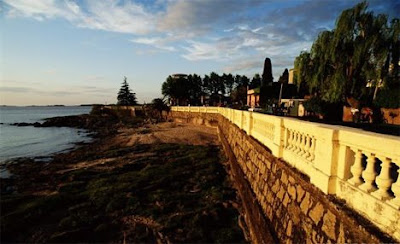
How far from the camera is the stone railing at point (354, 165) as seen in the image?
2699 millimetres

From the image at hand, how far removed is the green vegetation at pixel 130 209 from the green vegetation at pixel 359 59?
1208cm

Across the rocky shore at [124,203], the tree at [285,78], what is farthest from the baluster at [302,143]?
the tree at [285,78]

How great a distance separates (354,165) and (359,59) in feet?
55.8

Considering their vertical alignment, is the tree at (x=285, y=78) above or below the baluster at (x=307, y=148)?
above

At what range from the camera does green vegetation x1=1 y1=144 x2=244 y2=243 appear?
280 inches

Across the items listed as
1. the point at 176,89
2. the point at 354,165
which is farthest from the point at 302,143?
the point at 176,89

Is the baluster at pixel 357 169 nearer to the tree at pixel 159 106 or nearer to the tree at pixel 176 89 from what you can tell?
the tree at pixel 159 106

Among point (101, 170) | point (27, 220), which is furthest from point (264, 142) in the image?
point (101, 170)

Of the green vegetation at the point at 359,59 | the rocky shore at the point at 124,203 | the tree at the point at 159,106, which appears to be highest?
the green vegetation at the point at 359,59

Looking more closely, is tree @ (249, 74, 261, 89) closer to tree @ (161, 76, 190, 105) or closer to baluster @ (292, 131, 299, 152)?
tree @ (161, 76, 190, 105)

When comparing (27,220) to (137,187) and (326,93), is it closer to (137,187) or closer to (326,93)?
(137,187)

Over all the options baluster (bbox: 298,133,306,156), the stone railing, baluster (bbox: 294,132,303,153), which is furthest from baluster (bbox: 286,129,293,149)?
baluster (bbox: 298,133,306,156)

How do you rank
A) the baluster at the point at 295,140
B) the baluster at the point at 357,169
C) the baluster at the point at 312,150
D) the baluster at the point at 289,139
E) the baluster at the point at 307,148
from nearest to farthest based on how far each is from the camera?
the baluster at the point at 357,169 → the baluster at the point at 312,150 → the baluster at the point at 307,148 → the baluster at the point at 295,140 → the baluster at the point at 289,139

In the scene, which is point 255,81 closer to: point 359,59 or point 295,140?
point 359,59
